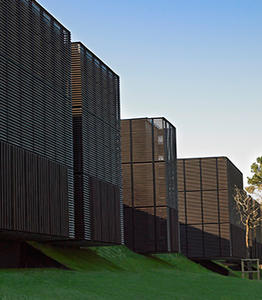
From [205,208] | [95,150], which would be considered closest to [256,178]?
[205,208]

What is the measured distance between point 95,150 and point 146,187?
1459 cm

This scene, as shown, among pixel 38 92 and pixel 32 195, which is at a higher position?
pixel 38 92

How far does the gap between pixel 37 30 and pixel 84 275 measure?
10644 mm

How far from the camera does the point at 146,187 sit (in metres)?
50.1

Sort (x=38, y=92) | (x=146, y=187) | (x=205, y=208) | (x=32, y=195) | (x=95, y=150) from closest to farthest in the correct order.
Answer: (x=32, y=195) → (x=38, y=92) → (x=95, y=150) → (x=146, y=187) → (x=205, y=208)

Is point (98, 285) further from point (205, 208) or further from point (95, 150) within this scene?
point (205, 208)

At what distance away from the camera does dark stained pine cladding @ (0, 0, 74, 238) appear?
86.3ft

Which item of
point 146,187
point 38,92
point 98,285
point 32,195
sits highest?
point 38,92

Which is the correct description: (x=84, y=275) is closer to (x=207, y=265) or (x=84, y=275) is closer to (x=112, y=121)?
(x=112, y=121)

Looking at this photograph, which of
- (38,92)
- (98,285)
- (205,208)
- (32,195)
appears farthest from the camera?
(205,208)

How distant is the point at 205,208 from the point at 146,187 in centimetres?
1223

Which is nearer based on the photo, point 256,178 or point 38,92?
point 38,92

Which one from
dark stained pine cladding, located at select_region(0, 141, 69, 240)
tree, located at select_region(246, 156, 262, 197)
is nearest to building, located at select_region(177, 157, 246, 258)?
tree, located at select_region(246, 156, 262, 197)

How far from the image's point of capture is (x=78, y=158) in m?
34.1
